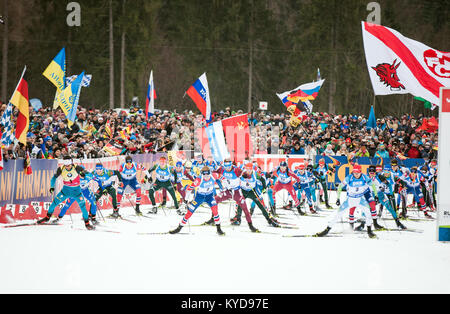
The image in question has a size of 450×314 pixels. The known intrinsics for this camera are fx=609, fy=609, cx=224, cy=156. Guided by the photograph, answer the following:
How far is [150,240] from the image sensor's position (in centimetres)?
1480

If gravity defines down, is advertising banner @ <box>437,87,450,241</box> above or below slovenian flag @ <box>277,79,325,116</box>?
below

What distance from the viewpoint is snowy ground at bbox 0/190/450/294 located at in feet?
32.1

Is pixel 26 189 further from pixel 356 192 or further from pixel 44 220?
pixel 356 192

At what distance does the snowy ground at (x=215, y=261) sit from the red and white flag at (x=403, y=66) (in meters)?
3.69

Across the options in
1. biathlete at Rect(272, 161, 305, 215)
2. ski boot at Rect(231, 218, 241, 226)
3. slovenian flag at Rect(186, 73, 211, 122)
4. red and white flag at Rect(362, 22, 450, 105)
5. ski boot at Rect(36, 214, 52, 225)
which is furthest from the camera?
slovenian flag at Rect(186, 73, 211, 122)

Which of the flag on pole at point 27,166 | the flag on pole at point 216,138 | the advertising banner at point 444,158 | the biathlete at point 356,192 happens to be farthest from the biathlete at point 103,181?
the advertising banner at point 444,158

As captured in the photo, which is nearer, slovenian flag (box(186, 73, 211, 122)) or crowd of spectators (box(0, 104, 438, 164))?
crowd of spectators (box(0, 104, 438, 164))

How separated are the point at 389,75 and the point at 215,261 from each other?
5.95 metres

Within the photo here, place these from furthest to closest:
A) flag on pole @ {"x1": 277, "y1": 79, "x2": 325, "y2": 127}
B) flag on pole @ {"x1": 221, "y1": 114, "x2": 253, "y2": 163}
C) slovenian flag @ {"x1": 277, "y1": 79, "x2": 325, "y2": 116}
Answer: slovenian flag @ {"x1": 277, "y1": 79, "x2": 325, "y2": 116} → flag on pole @ {"x1": 277, "y1": 79, "x2": 325, "y2": 127} → flag on pole @ {"x1": 221, "y1": 114, "x2": 253, "y2": 163}

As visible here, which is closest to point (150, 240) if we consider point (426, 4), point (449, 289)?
point (449, 289)

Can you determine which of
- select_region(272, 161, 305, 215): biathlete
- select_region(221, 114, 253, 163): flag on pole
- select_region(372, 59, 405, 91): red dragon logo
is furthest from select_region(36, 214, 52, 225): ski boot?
select_region(372, 59, 405, 91): red dragon logo

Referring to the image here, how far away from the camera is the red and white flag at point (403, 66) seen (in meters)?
13.8

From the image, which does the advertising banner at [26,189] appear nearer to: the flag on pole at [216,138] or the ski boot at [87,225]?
the ski boot at [87,225]

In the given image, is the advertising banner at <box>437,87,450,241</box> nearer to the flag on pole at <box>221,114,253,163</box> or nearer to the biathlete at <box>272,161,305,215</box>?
the biathlete at <box>272,161,305,215</box>
